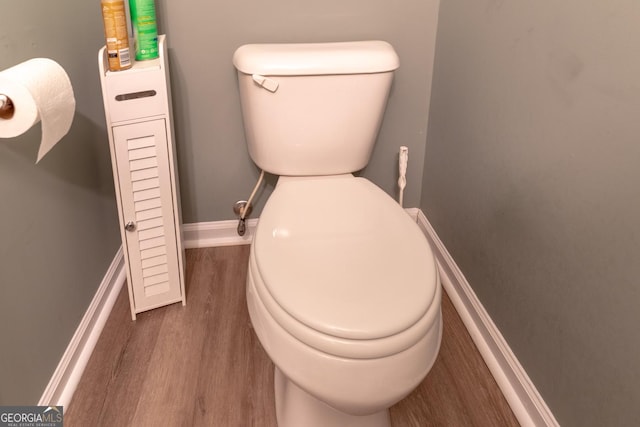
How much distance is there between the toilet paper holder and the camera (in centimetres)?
88

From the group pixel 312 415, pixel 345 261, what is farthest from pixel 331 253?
pixel 312 415

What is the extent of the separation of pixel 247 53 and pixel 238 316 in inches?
29.7

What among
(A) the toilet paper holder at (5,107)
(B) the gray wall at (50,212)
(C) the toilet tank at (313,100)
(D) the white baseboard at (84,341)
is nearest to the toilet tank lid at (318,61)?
(C) the toilet tank at (313,100)

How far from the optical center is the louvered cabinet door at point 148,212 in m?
1.38

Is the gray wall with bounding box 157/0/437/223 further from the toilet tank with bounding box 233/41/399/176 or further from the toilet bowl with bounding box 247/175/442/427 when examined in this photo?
the toilet bowl with bounding box 247/175/442/427

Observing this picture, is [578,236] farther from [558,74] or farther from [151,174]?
[151,174]

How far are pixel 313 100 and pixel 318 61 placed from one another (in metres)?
0.10

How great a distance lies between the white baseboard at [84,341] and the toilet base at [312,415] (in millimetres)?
523

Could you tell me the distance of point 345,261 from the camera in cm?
107

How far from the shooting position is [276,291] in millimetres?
1008

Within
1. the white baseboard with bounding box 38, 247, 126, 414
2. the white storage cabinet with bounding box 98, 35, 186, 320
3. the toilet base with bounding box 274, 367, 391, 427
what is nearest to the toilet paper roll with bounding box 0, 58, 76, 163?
the white storage cabinet with bounding box 98, 35, 186, 320

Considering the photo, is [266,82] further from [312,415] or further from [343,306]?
[312,415]

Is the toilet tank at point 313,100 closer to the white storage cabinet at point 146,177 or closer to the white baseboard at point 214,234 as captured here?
the white storage cabinet at point 146,177

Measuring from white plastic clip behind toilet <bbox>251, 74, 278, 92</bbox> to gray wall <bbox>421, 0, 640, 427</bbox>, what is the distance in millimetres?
531
